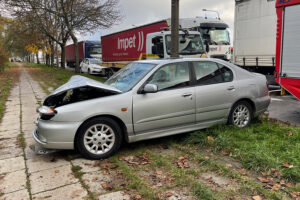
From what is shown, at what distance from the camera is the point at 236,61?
13.3 meters

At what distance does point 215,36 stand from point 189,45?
3586mm

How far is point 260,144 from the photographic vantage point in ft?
14.5

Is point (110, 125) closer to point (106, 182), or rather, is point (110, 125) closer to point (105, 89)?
point (105, 89)

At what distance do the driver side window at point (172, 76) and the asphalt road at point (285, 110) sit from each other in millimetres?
3192

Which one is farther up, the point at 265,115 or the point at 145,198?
the point at 265,115

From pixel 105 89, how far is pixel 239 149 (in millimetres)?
2352

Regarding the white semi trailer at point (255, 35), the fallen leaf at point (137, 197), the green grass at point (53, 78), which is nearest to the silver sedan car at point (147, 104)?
the fallen leaf at point (137, 197)

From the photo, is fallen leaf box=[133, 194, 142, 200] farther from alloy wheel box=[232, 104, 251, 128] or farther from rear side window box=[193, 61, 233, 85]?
alloy wheel box=[232, 104, 251, 128]

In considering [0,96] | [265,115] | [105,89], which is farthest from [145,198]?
[0,96]

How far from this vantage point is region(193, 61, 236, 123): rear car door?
493 centimetres

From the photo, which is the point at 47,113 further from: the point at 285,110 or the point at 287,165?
the point at 285,110

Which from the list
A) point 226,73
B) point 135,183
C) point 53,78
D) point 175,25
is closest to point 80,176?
point 135,183

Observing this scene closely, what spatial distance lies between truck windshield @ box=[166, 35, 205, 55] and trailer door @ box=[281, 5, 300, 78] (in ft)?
15.1

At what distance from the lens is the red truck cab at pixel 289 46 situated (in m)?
6.41
